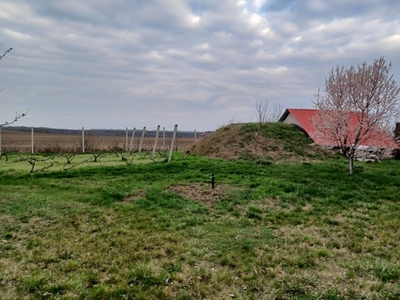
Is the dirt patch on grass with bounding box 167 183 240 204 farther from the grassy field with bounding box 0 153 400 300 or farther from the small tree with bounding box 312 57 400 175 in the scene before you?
the small tree with bounding box 312 57 400 175

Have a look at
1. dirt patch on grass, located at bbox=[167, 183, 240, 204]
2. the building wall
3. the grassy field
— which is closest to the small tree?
the grassy field

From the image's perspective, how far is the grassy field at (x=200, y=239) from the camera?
3258 mm

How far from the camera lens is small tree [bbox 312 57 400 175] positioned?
34.0 ft

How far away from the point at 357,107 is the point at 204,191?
670cm

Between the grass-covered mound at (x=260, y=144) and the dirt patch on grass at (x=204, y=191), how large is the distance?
523cm

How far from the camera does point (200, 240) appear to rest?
4.68m

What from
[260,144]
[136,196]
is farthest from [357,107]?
[136,196]

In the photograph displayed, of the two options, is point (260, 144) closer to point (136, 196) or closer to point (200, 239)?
point (136, 196)

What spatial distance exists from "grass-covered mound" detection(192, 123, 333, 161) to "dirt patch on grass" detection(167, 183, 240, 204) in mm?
5234

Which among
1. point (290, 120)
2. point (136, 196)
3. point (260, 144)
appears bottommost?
point (136, 196)

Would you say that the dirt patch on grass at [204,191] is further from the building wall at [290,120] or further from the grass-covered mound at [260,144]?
the building wall at [290,120]

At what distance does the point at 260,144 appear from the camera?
1527cm

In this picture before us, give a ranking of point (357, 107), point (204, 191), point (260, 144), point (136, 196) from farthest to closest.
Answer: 1. point (260, 144)
2. point (357, 107)
3. point (204, 191)
4. point (136, 196)

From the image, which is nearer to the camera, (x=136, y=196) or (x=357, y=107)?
(x=136, y=196)
